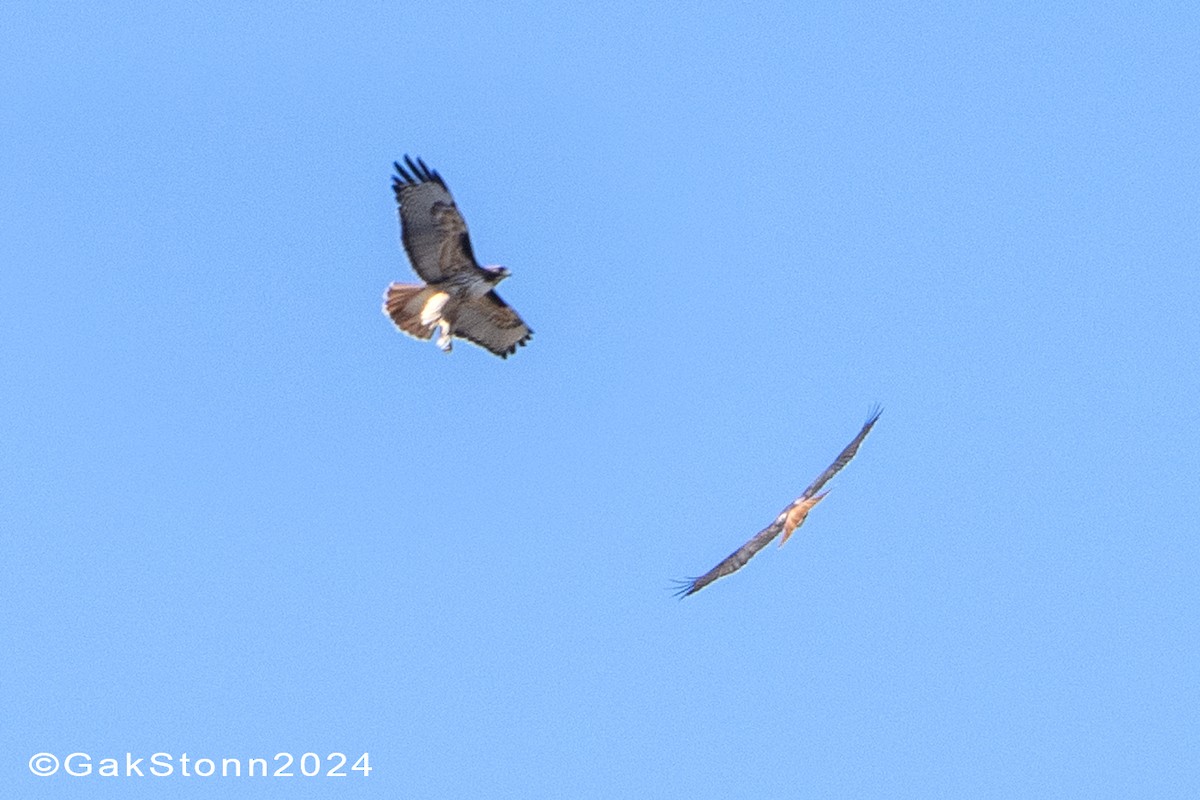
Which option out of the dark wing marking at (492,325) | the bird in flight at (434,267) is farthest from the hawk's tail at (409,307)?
the dark wing marking at (492,325)

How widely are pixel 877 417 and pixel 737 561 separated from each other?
209 cm

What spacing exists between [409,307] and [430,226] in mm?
1088

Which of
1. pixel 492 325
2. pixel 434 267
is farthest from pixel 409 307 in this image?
pixel 492 325

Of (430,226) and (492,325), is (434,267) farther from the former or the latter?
(492,325)

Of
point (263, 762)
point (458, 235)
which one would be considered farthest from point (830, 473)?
point (263, 762)

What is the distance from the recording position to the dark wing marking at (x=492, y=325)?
2128cm

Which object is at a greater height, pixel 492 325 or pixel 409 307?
pixel 492 325

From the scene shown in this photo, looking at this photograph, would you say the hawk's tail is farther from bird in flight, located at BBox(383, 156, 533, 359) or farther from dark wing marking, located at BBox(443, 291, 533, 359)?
dark wing marking, located at BBox(443, 291, 533, 359)

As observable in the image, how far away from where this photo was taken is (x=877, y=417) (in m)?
18.5

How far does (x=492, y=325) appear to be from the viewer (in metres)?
21.8

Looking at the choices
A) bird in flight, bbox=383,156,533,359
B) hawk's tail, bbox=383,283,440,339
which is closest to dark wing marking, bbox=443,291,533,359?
bird in flight, bbox=383,156,533,359

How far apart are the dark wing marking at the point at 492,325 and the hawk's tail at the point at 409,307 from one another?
0.78 meters

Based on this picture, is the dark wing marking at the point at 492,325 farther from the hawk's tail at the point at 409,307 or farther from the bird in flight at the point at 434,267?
the hawk's tail at the point at 409,307

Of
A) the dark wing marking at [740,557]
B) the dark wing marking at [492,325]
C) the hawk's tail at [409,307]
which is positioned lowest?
the dark wing marking at [740,557]
